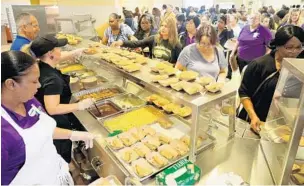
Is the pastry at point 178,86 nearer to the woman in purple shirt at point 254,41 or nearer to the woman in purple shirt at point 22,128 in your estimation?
the woman in purple shirt at point 22,128

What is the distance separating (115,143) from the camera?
1.38m

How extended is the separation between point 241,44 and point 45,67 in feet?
11.7

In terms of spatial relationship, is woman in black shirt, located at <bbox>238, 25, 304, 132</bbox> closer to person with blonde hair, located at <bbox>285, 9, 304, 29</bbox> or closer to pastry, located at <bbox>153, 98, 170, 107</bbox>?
pastry, located at <bbox>153, 98, 170, 107</bbox>

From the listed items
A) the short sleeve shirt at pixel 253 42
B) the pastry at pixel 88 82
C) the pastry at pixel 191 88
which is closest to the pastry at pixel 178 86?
the pastry at pixel 191 88

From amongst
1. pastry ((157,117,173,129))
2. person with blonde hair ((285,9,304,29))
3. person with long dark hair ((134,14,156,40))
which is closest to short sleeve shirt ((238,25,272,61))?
person with long dark hair ((134,14,156,40))

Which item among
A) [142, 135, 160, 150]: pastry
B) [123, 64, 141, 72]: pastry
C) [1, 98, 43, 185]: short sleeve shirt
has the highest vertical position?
[123, 64, 141, 72]: pastry

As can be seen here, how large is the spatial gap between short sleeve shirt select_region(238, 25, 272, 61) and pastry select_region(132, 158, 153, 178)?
346 cm

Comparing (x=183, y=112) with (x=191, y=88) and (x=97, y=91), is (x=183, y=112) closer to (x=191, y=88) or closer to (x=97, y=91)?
(x=191, y=88)

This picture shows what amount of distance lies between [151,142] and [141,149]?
9cm

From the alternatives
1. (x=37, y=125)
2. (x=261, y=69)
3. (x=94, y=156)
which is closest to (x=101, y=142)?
(x=94, y=156)

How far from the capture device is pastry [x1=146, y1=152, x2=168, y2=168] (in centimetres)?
123

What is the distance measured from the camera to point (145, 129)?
1531mm

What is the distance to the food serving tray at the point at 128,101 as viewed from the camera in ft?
6.33

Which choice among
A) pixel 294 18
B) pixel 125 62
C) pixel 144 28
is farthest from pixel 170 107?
pixel 294 18
